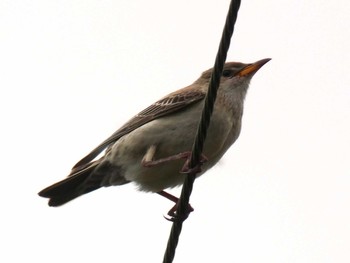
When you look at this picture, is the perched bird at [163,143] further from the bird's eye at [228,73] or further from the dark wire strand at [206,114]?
the dark wire strand at [206,114]

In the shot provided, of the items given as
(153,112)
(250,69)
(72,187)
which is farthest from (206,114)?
(72,187)

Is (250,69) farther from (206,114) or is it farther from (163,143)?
(206,114)

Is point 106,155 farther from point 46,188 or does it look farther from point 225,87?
point 225,87

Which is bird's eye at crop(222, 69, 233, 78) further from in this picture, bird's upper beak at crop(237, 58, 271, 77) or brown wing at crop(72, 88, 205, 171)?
brown wing at crop(72, 88, 205, 171)

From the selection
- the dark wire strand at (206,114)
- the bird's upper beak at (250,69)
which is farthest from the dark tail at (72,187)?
the dark wire strand at (206,114)

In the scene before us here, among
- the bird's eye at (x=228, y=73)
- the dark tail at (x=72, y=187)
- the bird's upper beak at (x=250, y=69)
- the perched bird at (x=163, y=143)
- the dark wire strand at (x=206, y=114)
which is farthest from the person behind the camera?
the bird's eye at (x=228, y=73)

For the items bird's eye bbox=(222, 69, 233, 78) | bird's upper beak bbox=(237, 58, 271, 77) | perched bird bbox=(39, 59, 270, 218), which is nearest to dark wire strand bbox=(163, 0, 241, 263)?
perched bird bbox=(39, 59, 270, 218)
